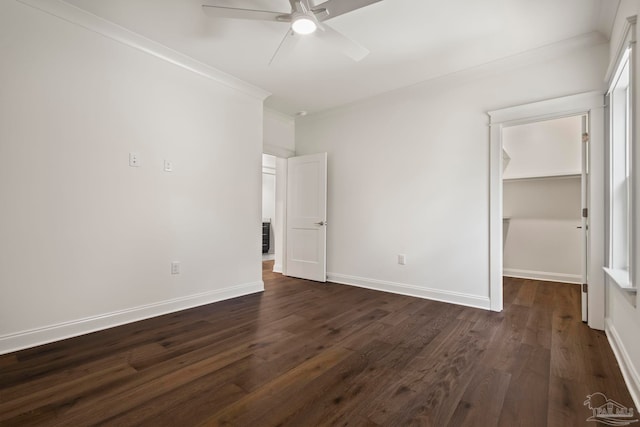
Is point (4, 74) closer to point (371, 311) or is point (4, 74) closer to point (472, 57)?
point (371, 311)

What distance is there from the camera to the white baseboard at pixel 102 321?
2.09 m

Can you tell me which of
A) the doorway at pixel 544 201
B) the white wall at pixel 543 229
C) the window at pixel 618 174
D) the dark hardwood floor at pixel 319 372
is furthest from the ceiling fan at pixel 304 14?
the white wall at pixel 543 229

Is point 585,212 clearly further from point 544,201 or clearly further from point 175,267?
point 175,267

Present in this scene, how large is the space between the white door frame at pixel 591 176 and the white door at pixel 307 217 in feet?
7.15

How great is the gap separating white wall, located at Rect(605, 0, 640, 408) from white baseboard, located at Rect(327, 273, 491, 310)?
1063 millimetres

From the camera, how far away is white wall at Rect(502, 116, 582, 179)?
14.0 ft

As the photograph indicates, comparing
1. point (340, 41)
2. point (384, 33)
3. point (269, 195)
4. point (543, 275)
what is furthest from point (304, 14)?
point (269, 195)

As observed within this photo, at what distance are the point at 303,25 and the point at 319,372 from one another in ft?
7.65

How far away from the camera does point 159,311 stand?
2855mm

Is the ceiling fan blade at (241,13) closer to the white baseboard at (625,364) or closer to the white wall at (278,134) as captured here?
the white wall at (278,134)

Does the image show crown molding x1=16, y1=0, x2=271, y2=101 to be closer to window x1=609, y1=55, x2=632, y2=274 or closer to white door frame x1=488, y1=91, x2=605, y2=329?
white door frame x1=488, y1=91, x2=605, y2=329

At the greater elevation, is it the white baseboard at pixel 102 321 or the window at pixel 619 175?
the window at pixel 619 175

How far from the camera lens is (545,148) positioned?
4.46 m

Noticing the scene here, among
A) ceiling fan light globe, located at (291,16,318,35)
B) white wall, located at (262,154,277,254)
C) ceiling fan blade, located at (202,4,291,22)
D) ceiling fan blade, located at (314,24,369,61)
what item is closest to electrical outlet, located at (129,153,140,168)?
ceiling fan blade, located at (202,4,291,22)
